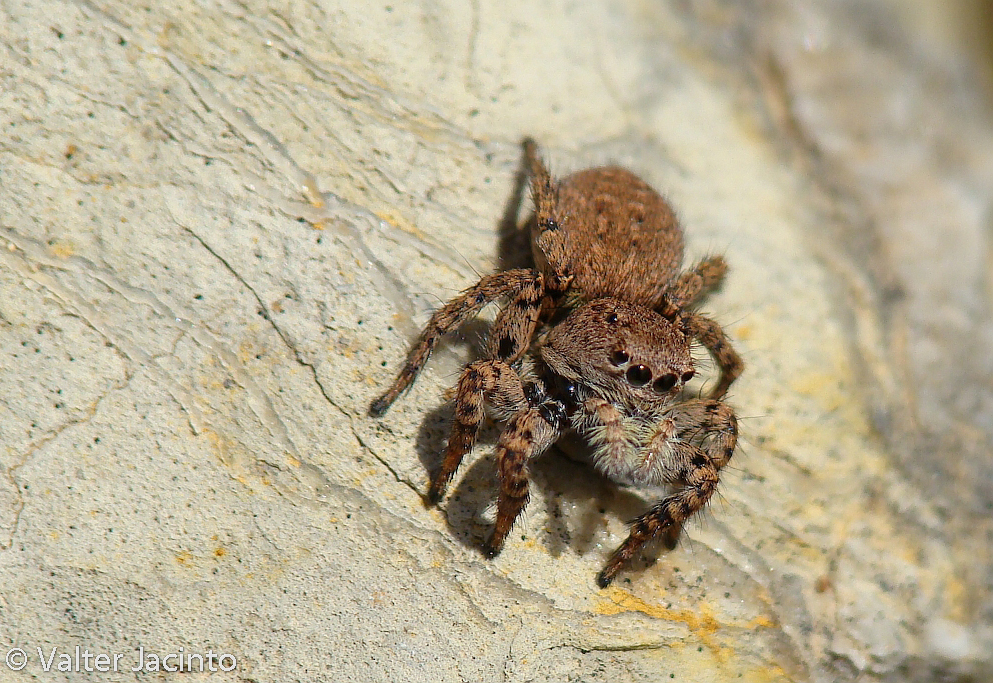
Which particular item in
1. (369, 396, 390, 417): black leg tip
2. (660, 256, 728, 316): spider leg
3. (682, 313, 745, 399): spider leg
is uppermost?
(660, 256, 728, 316): spider leg

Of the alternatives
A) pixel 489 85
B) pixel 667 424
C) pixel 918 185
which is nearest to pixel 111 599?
pixel 667 424

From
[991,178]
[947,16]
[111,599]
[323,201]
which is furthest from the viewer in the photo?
[947,16]

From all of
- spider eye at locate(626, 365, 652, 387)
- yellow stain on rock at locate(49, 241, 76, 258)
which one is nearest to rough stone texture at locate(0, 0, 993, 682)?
yellow stain on rock at locate(49, 241, 76, 258)

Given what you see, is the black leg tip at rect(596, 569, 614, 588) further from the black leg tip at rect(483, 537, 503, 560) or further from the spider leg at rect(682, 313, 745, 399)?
the spider leg at rect(682, 313, 745, 399)

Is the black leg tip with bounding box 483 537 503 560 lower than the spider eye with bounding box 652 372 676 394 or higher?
lower

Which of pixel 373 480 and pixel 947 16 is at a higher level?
pixel 947 16

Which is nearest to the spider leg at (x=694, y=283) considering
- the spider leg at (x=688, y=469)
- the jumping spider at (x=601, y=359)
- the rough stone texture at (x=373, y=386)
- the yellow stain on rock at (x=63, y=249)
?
the jumping spider at (x=601, y=359)

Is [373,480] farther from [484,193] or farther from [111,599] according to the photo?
[484,193]
